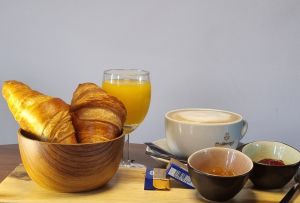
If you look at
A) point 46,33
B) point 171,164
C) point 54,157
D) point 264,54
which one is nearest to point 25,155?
point 54,157

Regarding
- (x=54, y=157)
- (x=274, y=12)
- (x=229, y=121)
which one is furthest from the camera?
(x=274, y=12)

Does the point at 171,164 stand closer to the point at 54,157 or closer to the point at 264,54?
the point at 54,157

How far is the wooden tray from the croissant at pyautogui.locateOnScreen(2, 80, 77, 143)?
68mm

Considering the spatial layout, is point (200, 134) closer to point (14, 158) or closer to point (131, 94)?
point (131, 94)

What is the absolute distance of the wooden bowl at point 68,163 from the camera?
0.43 meters

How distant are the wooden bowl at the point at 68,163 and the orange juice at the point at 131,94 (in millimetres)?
193

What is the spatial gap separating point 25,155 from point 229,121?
1.02ft

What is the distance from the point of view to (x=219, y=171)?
46 cm

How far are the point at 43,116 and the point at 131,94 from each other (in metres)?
0.23

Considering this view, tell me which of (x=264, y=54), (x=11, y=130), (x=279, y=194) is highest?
(x=264, y=54)

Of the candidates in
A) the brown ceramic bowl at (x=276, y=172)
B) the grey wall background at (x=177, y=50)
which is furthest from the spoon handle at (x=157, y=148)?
the grey wall background at (x=177, y=50)

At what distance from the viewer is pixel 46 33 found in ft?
3.61

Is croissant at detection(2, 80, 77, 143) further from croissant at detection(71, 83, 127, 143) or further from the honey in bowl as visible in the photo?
the honey in bowl

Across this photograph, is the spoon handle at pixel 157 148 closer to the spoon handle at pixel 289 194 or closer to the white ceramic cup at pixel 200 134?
the white ceramic cup at pixel 200 134
